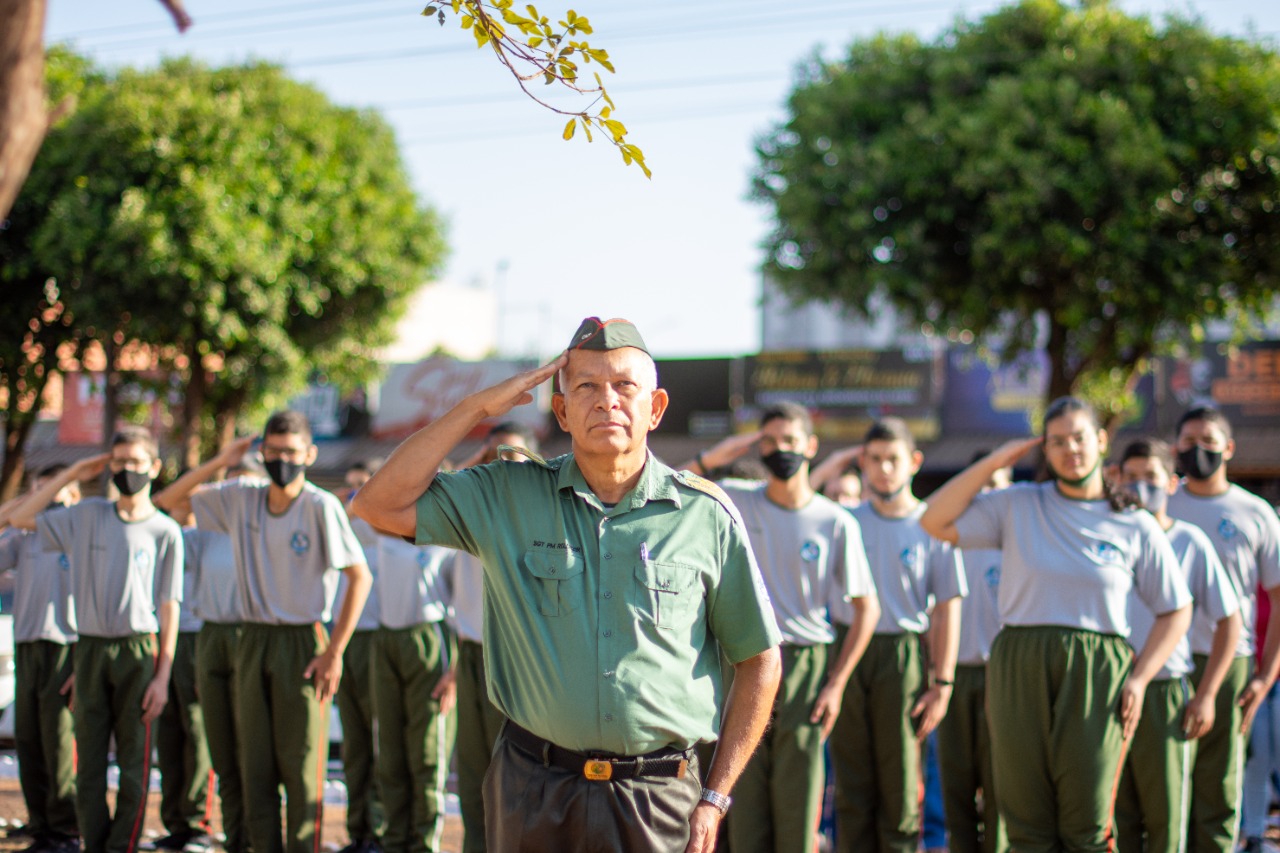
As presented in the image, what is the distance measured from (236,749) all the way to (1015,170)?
472 inches

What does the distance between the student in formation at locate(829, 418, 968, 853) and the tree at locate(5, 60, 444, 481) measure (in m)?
13.4

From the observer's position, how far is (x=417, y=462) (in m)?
3.41

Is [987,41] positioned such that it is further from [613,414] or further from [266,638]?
[613,414]

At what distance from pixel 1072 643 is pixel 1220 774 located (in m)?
1.78

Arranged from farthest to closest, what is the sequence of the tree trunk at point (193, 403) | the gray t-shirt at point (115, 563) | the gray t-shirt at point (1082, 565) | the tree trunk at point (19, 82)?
the tree trunk at point (193, 403) → the gray t-shirt at point (115, 563) → the gray t-shirt at point (1082, 565) → the tree trunk at point (19, 82)

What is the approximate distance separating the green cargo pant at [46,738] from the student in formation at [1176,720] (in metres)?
5.72

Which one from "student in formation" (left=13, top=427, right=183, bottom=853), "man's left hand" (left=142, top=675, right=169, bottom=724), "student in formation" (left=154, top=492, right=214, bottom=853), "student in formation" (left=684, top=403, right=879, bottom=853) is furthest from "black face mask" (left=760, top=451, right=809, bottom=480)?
"student in formation" (left=154, top=492, right=214, bottom=853)

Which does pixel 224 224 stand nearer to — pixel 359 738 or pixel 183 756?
pixel 183 756

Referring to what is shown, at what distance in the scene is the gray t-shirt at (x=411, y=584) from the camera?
7633 mm

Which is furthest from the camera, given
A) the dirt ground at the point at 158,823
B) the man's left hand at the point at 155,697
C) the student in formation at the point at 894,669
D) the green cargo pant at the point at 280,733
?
the dirt ground at the point at 158,823

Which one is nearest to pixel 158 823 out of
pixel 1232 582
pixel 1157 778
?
pixel 1157 778

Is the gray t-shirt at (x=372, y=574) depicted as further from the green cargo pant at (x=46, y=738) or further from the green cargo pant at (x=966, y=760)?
the green cargo pant at (x=966, y=760)

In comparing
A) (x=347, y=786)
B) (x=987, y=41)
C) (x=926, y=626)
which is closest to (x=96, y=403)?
(x=987, y=41)

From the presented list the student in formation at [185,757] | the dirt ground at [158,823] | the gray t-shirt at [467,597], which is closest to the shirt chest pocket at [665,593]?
the gray t-shirt at [467,597]
